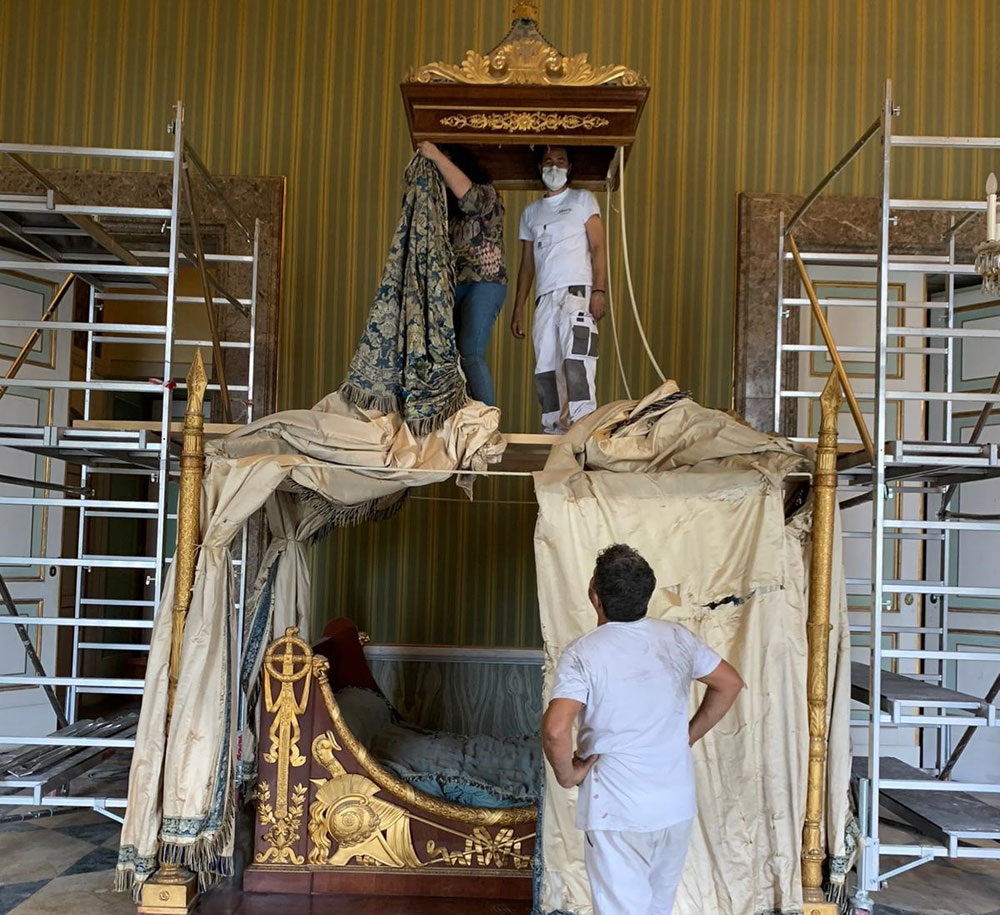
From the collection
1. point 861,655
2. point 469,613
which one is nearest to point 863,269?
point 861,655

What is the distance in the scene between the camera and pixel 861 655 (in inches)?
242

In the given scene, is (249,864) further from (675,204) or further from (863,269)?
(863,269)

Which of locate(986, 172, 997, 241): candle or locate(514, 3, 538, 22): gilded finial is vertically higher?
locate(514, 3, 538, 22): gilded finial

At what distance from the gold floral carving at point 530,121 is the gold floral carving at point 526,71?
0.13 m

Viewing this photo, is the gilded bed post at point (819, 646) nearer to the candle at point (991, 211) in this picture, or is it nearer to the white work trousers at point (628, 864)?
the candle at point (991, 211)

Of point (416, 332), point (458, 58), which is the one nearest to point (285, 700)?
point (416, 332)

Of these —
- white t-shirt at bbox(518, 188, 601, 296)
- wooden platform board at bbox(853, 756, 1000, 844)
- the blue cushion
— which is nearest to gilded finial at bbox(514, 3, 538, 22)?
white t-shirt at bbox(518, 188, 601, 296)

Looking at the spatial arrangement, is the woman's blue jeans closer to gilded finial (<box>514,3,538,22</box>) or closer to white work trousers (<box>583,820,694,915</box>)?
gilded finial (<box>514,3,538,22</box>)

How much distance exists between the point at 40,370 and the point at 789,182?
15.3 feet

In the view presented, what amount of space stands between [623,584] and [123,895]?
107 inches

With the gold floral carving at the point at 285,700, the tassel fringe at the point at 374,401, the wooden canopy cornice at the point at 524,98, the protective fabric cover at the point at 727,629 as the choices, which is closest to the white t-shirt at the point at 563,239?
the wooden canopy cornice at the point at 524,98

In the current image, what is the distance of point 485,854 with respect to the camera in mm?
3967

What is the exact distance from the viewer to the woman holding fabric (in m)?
4.41

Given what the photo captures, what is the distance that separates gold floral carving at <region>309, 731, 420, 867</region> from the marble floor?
16 cm
